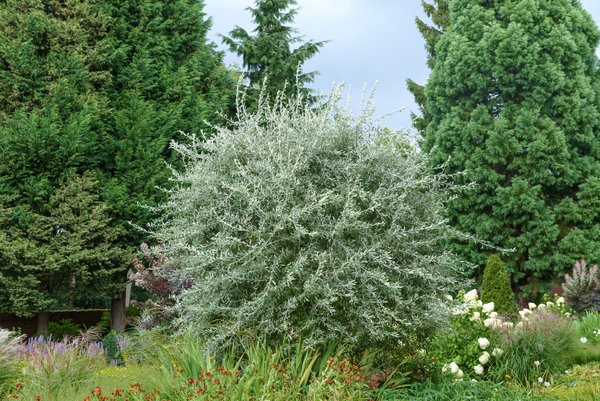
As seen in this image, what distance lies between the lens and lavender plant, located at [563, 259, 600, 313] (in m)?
12.7

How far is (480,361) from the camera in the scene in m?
7.35

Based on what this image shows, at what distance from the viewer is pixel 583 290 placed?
13.0 meters

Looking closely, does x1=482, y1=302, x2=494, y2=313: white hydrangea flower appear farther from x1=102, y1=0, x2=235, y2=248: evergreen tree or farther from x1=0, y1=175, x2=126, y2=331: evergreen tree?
x1=0, y1=175, x2=126, y2=331: evergreen tree

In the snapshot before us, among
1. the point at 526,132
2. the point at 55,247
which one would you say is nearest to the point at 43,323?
the point at 55,247

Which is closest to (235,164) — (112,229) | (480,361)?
(480,361)

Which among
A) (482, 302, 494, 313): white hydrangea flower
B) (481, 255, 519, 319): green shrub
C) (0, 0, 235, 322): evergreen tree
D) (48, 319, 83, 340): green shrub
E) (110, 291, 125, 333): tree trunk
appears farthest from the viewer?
Result: (48, 319, 83, 340): green shrub

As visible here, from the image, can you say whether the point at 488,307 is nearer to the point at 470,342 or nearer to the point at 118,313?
the point at 470,342

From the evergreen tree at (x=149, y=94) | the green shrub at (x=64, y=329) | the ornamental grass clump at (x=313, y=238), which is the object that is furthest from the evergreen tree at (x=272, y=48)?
the ornamental grass clump at (x=313, y=238)

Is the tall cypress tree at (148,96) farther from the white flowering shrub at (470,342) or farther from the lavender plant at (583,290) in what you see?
the lavender plant at (583,290)

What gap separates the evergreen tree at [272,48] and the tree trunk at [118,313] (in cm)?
771

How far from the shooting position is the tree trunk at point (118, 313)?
42.5 ft

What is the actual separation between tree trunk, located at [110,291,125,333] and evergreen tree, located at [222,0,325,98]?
7.71 m

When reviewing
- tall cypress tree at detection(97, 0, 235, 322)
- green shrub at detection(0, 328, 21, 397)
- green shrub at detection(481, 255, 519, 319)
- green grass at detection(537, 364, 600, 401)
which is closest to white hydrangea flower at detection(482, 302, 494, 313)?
green grass at detection(537, 364, 600, 401)

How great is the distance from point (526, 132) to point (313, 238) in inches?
427
